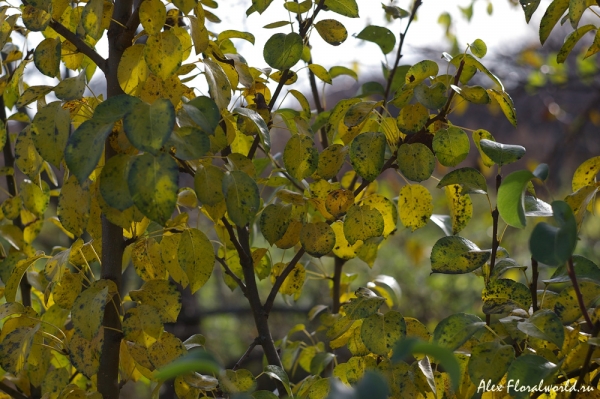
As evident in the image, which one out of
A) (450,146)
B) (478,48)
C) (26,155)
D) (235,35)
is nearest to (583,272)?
(450,146)

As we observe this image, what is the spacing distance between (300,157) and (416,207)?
0.17 m

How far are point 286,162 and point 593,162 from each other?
0.36 m

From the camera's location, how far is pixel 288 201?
773 millimetres

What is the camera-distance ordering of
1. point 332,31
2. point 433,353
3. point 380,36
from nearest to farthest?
1. point 433,353
2. point 332,31
3. point 380,36

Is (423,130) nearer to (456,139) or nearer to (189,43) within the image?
(456,139)

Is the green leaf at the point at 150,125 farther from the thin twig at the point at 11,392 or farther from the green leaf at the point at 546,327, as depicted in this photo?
the thin twig at the point at 11,392

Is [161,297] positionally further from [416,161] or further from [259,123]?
[416,161]

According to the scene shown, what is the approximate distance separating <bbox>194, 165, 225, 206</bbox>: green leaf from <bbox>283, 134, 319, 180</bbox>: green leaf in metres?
0.11

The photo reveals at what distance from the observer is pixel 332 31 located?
0.81 meters

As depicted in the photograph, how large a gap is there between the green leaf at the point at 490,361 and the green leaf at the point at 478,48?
35 centimetres

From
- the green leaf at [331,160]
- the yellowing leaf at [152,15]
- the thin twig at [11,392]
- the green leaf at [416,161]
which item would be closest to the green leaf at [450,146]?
the green leaf at [416,161]

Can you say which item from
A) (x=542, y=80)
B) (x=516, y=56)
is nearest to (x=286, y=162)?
(x=542, y=80)

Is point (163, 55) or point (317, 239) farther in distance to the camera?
point (317, 239)

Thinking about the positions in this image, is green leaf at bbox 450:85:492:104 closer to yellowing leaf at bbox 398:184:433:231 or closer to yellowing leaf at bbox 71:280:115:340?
yellowing leaf at bbox 398:184:433:231
